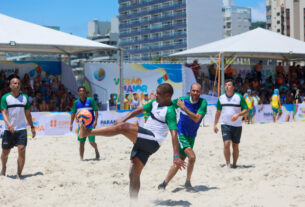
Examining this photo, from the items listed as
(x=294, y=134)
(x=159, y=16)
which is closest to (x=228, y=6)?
(x=159, y=16)

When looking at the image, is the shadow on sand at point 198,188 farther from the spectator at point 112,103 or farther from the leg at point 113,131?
the spectator at point 112,103

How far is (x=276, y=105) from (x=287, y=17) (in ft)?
289

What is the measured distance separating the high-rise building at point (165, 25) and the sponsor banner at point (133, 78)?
198 ft

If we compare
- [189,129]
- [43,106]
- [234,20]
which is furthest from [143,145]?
[234,20]

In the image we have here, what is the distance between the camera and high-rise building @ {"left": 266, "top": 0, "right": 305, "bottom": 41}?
263 feet

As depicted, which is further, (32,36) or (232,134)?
(32,36)

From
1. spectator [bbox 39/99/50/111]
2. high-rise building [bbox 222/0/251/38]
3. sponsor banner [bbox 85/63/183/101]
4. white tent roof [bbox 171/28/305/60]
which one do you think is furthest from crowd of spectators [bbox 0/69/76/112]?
high-rise building [bbox 222/0/251/38]

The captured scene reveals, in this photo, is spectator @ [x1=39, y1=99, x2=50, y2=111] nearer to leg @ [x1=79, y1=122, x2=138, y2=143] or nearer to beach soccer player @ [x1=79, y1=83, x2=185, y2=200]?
beach soccer player @ [x1=79, y1=83, x2=185, y2=200]

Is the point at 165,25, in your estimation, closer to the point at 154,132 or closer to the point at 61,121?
the point at 61,121

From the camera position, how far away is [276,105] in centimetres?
1767

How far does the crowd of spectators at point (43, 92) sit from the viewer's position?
1688 cm

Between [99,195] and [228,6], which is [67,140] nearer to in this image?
[99,195]

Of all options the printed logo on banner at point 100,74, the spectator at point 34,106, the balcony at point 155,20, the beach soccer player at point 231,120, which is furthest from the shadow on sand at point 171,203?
the balcony at point 155,20

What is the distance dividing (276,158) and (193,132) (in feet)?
10.7
